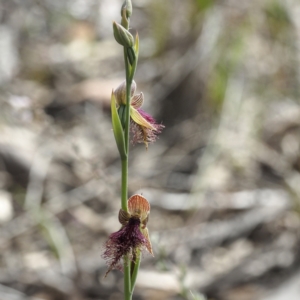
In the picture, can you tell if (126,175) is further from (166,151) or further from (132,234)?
(166,151)

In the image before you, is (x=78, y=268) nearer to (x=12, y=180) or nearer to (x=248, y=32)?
(x=12, y=180)

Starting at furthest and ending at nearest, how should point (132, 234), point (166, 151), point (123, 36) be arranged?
point (166, 151) < point (132, 234) < point (123, 36)

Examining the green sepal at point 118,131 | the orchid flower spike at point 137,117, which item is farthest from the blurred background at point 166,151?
the green sepal at point 118,131

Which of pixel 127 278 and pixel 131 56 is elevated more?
pixel 131 56

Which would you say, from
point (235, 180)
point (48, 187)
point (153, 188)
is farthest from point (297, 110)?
point (48, 187)

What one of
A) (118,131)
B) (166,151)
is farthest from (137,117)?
(166,151)

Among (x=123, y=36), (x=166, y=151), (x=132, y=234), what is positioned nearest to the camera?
(x=123, y=36)

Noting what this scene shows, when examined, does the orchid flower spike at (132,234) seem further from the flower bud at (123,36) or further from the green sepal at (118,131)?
the flower bud at (123,36)
